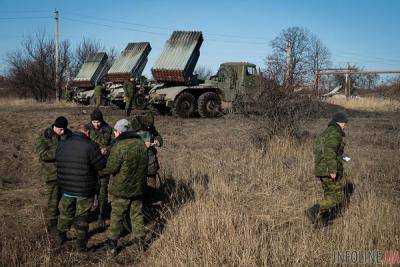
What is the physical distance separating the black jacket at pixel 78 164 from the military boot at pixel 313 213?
2508 mm

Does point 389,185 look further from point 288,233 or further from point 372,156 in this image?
point 288,233

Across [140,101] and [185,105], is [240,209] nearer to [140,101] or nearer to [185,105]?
[185,105]

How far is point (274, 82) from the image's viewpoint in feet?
32.1

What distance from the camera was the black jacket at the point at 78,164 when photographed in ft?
15.8

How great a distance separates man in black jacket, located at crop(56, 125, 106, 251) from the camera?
190 inches

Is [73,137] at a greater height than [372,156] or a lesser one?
greater

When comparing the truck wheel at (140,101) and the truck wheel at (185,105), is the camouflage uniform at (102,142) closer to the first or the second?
the truck wheel at (185,105)

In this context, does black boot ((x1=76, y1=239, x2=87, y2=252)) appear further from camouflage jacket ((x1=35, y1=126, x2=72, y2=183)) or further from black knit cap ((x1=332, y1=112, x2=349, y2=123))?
black knit cap ((x1=332, y1=112, x2=349, y2=123))

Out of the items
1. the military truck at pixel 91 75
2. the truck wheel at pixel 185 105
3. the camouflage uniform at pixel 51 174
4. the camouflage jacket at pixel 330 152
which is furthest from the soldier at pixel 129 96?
the camouflage jacket at pixel 330 152

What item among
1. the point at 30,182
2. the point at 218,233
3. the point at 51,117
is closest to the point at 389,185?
the point at 218,233

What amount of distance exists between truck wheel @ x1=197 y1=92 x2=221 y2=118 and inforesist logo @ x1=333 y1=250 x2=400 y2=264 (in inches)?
Result: 448

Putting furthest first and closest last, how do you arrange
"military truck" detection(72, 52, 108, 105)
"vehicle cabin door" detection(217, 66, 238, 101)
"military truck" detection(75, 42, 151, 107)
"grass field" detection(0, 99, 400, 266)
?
"military truck" detection(72, 52, 108, 105), "military truck" detection(75, 42, 151, 107), "vehicle cabin door" detection(217, 66, 238, 101), "grass field" detection(0, 99, 400, 266)

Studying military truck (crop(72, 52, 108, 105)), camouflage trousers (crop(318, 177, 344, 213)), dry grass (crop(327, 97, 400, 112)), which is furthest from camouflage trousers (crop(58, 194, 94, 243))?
dry grass (crop(327, 97, 400, 112))

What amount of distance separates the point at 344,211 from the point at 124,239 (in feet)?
8.91
